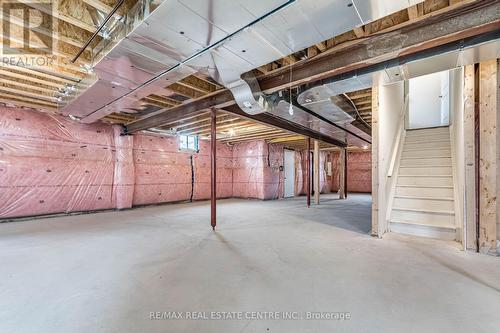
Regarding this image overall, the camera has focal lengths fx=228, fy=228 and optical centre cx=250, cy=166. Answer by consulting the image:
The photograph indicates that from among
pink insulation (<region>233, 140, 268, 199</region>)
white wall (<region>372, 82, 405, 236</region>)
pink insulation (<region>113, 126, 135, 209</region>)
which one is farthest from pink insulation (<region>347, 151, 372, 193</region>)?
pink insulation (<region>113, 126, 135, 209</region>)

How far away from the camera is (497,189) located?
2.62m

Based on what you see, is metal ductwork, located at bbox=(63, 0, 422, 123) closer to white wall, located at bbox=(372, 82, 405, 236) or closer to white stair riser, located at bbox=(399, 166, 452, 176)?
white wall, located at bbox=(372, 82, 405, 236)

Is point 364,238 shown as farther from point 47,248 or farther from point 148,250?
point 47,248

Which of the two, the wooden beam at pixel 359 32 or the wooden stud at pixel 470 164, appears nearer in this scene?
the wooden beam at pixel 359 32

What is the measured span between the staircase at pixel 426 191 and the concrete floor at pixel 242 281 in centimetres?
29

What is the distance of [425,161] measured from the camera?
14.2ft

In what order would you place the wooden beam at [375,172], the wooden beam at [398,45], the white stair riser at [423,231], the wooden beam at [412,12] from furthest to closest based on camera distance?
the wooden beam at [375,172] → the white stair riser at [423,231] → the wooden beam at [412,12] → the wooden beam at [398,45]

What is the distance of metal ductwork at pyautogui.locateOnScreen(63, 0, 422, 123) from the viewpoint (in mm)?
1471

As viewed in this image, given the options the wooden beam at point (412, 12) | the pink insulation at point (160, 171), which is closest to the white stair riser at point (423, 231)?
the wooden beam at point (412, 12)

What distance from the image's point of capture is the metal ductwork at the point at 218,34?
1471mm

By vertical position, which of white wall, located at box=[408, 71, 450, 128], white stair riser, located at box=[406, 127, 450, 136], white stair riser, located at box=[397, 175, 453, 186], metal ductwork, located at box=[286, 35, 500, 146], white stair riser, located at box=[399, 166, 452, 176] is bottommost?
white stair riser, located at box=[397, 175, 453, 186]

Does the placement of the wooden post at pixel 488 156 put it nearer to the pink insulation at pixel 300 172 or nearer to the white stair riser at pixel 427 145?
the white stair riser at pixel 427 145

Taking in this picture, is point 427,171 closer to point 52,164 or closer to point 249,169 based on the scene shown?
point 249,169

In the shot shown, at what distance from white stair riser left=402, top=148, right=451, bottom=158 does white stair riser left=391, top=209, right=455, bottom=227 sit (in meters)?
1.49
